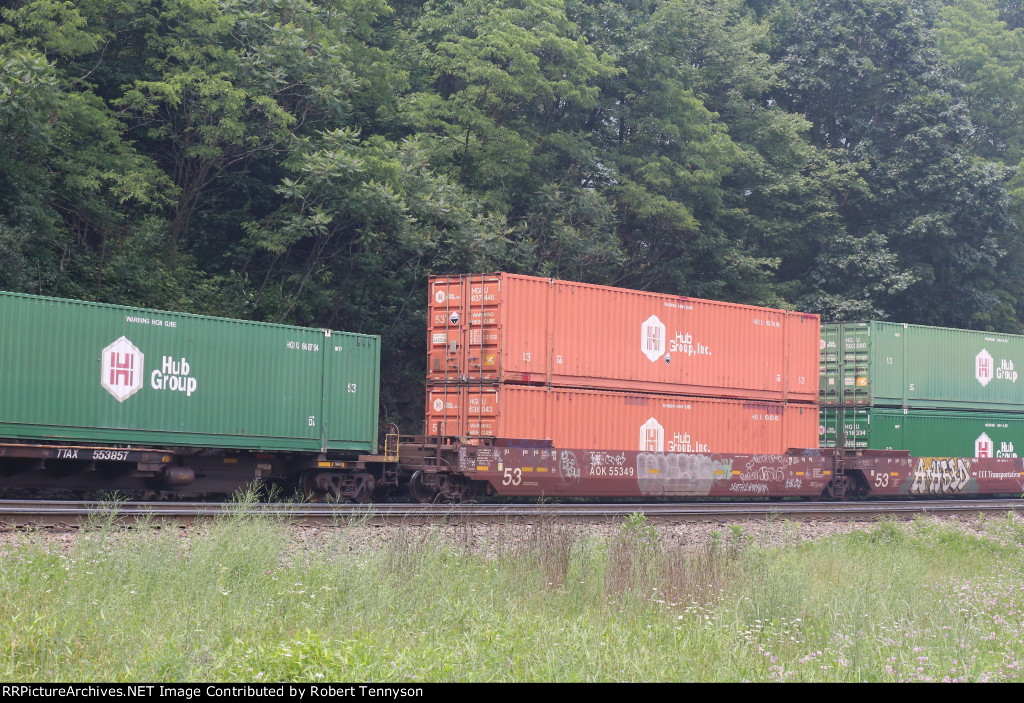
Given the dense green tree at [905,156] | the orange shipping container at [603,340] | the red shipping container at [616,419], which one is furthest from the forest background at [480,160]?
the red shipping container at [616,419]

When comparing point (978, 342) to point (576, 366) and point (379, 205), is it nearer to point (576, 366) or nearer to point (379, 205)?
point (576, 366)

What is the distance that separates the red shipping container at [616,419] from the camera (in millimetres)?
18656

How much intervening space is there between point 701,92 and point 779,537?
24.0m

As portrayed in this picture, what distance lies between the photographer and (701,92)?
36156 mm

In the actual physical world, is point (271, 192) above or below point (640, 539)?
above

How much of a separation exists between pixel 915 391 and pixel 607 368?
9418 millimetres

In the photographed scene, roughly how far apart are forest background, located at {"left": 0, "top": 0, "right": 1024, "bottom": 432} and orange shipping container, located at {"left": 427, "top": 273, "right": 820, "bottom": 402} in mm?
6563

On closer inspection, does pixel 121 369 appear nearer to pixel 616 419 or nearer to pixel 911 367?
pixel 616 419

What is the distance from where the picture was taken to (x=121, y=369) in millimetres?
16297

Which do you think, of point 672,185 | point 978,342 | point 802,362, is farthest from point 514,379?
point 672,185

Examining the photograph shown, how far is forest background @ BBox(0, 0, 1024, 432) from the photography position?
23.9 meters

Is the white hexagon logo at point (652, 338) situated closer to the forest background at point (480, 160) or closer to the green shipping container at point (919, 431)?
the green shipping container at point (919, 431)

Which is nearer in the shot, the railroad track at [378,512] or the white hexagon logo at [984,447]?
the railroad track at [378,512]

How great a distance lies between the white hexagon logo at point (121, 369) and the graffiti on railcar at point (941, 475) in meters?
17.3
